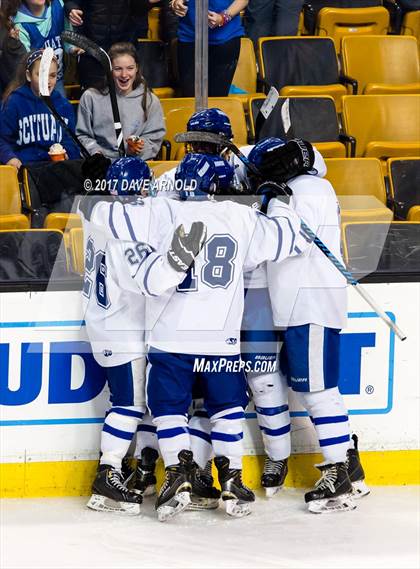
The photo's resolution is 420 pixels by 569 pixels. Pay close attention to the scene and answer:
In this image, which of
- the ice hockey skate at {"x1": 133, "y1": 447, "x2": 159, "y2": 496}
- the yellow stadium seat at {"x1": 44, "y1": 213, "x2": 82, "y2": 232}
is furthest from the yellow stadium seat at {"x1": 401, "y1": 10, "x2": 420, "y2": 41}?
the ice hockey skate at {"x1": 133, "y1": 447, "x2": 159, "y2": 496}

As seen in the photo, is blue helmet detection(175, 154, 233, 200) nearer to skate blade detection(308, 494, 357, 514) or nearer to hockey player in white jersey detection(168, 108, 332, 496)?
hockey player in white jersey detection(168, 108, 332, 496)

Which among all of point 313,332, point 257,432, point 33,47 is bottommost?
point 257,432

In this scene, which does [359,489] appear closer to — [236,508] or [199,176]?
[236,508]

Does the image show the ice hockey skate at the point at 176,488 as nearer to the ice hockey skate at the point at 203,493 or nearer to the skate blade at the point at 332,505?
the ice hockey skate at the point at 203,493

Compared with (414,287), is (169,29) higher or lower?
higher

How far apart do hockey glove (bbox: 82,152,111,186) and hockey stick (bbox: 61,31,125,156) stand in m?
0.21

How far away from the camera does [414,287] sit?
4.47 m

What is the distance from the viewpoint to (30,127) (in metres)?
4.52

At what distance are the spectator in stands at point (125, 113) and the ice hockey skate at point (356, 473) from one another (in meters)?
1.16

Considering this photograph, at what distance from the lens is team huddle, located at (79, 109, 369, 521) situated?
4.11 meters

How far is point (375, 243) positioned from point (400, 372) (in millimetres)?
435

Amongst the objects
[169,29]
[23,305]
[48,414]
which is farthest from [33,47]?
[48,414]

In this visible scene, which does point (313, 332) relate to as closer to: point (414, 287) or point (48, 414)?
point (414, 287)

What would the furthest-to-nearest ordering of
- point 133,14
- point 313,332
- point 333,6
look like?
point 333,6 → point 133,14 → point 313,332
